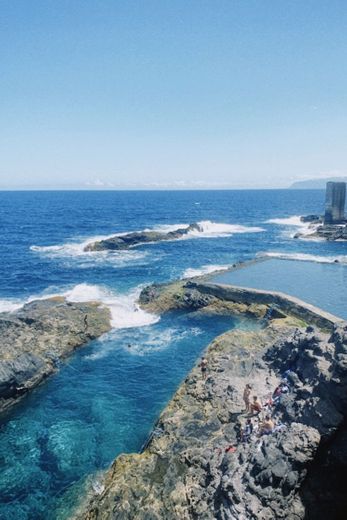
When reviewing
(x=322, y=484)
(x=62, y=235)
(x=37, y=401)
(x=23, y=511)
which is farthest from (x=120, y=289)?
(x=62, y=235)

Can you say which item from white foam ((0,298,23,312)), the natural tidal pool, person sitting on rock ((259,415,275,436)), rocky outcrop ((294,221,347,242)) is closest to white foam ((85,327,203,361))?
the natural tidal pool

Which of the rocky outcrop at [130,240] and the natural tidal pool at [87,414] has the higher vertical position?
the rocky outcrop at [130,240]

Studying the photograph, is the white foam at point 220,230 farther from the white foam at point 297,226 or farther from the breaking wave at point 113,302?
the breaking wave at point 113,302

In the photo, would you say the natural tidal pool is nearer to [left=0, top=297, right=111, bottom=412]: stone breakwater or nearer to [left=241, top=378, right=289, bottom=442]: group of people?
[left=0, top=297, right=111, bottom=412]: stone breakwater

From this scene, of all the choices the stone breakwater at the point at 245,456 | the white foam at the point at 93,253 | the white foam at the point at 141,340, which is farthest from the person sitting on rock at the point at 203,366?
the white foam at the point at 93,253

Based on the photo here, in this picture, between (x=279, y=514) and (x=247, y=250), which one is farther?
(x=247, y=250)

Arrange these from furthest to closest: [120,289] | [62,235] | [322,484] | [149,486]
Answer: [62,235]
[120,289]
[149,486]
[322,484]

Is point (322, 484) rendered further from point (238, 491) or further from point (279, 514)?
point (238, 491)

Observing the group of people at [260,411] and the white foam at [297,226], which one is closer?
the group of people at [260,411]
